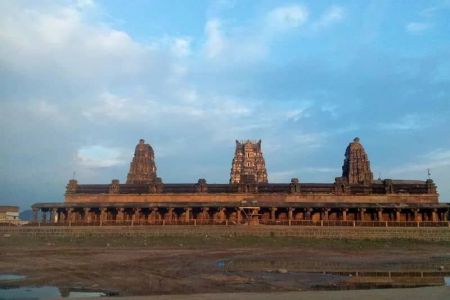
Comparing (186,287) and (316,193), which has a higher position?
(316,193)

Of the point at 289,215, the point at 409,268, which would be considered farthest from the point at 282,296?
the point at 289,215

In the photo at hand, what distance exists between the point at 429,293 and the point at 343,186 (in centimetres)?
4409

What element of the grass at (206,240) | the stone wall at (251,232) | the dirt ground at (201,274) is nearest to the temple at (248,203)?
→ the stone wall at (251,232)

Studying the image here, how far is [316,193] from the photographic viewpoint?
2032 inches

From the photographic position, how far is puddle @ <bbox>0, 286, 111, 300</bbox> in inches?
368

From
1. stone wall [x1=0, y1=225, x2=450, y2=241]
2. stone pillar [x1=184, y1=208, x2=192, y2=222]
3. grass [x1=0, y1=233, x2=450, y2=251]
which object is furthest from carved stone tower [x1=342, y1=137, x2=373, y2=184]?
grass [x1=0, y1=233, x2=450, y2=251]

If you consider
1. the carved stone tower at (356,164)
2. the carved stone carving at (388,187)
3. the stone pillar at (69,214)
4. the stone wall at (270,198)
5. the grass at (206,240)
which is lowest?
the grass at (206,240)

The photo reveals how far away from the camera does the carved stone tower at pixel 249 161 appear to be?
3615 inches

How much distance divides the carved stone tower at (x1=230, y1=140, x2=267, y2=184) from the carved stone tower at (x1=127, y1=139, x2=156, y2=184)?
66.4 feet

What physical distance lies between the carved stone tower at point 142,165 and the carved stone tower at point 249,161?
2024cm

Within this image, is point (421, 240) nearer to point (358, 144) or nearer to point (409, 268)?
point (409, 268)

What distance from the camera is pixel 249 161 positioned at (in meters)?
93.5

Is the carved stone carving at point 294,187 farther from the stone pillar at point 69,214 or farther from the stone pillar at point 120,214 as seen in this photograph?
the stone pillar at point 69,214

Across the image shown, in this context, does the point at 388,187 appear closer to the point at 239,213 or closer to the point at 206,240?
the point at 239,213
